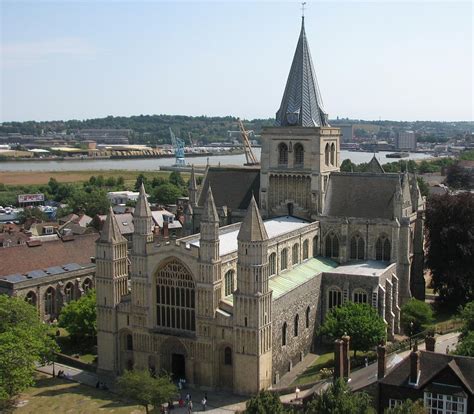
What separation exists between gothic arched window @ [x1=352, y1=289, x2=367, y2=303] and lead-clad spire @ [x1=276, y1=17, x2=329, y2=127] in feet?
52.0

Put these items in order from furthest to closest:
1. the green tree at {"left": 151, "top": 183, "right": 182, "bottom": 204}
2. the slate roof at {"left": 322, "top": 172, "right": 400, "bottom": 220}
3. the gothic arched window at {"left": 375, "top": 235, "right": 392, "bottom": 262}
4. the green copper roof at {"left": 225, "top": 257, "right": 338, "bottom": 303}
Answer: the green tree at {"left": 151, "top": 183, "right": 182, "bottom": 204} → the slate roof at {"left": 322, "top": 172, "right": 400, "bottom": 220} → the gothic arched window at {"left": 375, "top": 235, "right": 392, "bottom": 262} → the green copper roof at {"left": 225, "top": 257, "right": 338, "bottom": 303}

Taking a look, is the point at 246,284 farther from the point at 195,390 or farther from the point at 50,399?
the point at 50,399

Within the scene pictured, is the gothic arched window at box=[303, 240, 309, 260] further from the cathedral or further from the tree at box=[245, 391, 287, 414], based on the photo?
the tree at box=[245, 391, 287, 414]

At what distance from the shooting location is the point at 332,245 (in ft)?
199

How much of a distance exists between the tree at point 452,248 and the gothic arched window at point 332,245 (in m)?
9.05

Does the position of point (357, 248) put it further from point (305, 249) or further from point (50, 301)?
point (50, 301)

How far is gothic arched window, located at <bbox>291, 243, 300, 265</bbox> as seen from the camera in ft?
183

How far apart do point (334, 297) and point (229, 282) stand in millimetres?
11089

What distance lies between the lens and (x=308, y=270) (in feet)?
184

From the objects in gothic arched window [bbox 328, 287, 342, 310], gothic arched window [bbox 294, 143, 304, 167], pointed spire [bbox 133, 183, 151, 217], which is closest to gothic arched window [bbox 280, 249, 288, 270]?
gothic arched window [bbox 328, 287, 342, 310]

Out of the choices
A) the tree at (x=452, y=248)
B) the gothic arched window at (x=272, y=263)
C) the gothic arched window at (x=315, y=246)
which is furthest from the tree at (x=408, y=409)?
the tree at (x=452, y=248)

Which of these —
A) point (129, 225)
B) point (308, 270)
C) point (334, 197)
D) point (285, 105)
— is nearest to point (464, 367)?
point (308, 270)

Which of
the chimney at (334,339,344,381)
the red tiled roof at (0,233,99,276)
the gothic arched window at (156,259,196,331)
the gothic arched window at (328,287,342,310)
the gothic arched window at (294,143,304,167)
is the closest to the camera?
the chimney at (334,339,344,381)

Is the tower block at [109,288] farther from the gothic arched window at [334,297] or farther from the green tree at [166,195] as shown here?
the green tree at [166,195]
